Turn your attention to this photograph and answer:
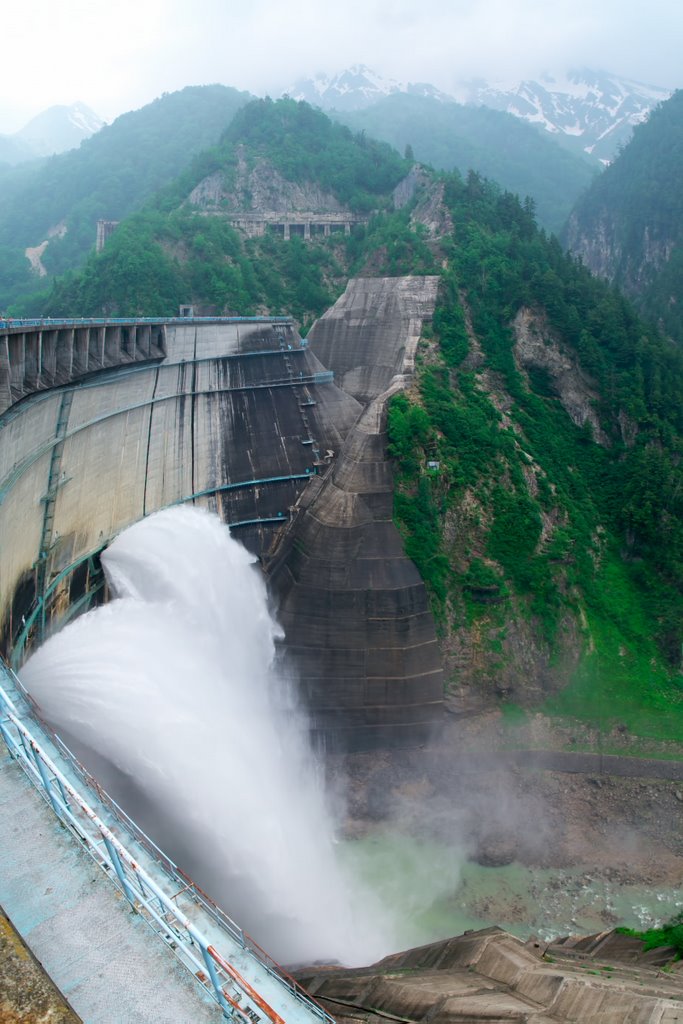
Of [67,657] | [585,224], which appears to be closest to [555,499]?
[67,657]

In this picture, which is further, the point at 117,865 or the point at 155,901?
the point at 155,901

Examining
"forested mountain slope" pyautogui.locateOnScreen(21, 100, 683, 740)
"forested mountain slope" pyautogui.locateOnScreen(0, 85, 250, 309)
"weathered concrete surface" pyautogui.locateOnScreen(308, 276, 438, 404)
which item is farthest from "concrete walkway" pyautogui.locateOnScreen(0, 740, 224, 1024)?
"forested mountain slope" pyautogui.locateOnScreen(0, 85, 250, 309)

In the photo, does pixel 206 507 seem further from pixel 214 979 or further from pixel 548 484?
pixel 214 979

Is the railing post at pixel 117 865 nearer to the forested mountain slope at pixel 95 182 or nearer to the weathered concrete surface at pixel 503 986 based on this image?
the weathered concrete surface at pixel 503 986

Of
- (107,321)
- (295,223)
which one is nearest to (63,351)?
(107,321)

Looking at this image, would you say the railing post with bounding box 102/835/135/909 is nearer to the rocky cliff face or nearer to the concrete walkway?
the concrete walkway

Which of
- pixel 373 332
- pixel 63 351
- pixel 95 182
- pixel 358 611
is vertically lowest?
pixel 358 611
